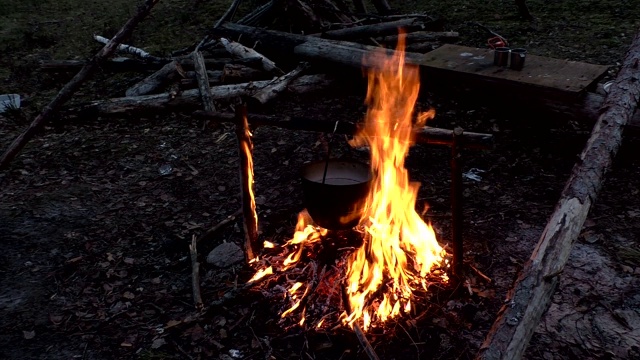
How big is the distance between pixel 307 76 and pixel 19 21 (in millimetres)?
11383

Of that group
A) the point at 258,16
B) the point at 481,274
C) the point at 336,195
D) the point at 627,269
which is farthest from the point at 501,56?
the point at 258,16

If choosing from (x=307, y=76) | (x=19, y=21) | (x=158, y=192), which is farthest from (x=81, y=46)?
(x=158, y=192)

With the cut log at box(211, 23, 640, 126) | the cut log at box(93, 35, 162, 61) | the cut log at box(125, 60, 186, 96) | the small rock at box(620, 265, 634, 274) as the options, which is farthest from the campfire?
the cut log at box(93, 35, 162, 61)

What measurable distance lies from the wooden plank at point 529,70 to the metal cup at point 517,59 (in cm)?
9

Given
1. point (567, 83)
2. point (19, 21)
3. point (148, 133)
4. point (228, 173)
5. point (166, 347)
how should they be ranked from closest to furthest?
1. point (166, 347)
2. point (567, 83)
3. point (228, 173)
4. point (148, 133)
5. point (19, 21)

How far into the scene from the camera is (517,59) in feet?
23.2

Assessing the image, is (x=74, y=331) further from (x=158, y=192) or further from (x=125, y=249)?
(x=158, y=192)

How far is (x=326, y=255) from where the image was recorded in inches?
186

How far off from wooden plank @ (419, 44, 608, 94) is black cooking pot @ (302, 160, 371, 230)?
352 cm

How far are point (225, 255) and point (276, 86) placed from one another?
171 inches

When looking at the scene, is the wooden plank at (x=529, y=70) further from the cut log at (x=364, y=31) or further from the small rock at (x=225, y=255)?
the small rock at (x=225, y=255)

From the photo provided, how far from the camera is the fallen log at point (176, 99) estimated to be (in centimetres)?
859

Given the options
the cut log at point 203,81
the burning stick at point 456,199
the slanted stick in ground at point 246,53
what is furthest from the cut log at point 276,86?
the burning stick at point 456,199

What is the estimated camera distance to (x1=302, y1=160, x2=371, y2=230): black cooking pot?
13.6ft
